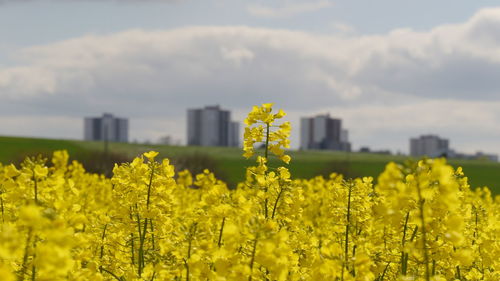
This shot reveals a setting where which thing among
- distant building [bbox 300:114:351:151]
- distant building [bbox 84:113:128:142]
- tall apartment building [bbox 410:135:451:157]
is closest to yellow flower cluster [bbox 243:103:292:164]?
distant building [bbox 300:114:351:151]

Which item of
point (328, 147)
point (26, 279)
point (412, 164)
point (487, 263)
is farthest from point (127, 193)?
point (328, 147)

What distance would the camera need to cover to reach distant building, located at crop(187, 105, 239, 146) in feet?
525

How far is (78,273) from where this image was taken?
4.21 metres

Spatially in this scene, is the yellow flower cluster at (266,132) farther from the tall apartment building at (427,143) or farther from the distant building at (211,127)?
the tall apartment building at (427,143)

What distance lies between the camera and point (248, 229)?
143 inches

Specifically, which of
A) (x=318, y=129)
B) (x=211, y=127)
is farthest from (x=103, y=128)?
(x=318, y=129)

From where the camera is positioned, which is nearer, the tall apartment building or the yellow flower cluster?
the yellow flower cluster

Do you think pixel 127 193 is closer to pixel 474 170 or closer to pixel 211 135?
pixel 474 170

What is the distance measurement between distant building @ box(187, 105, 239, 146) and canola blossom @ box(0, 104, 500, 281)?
15153 cm

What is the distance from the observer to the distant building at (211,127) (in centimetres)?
16012

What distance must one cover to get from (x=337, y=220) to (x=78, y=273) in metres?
2.95

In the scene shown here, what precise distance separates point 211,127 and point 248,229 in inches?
6298

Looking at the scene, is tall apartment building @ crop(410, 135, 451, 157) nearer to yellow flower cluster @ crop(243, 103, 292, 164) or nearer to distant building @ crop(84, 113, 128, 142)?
distant building @ crop(84, 113, 128, 142)

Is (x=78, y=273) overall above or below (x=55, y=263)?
below
